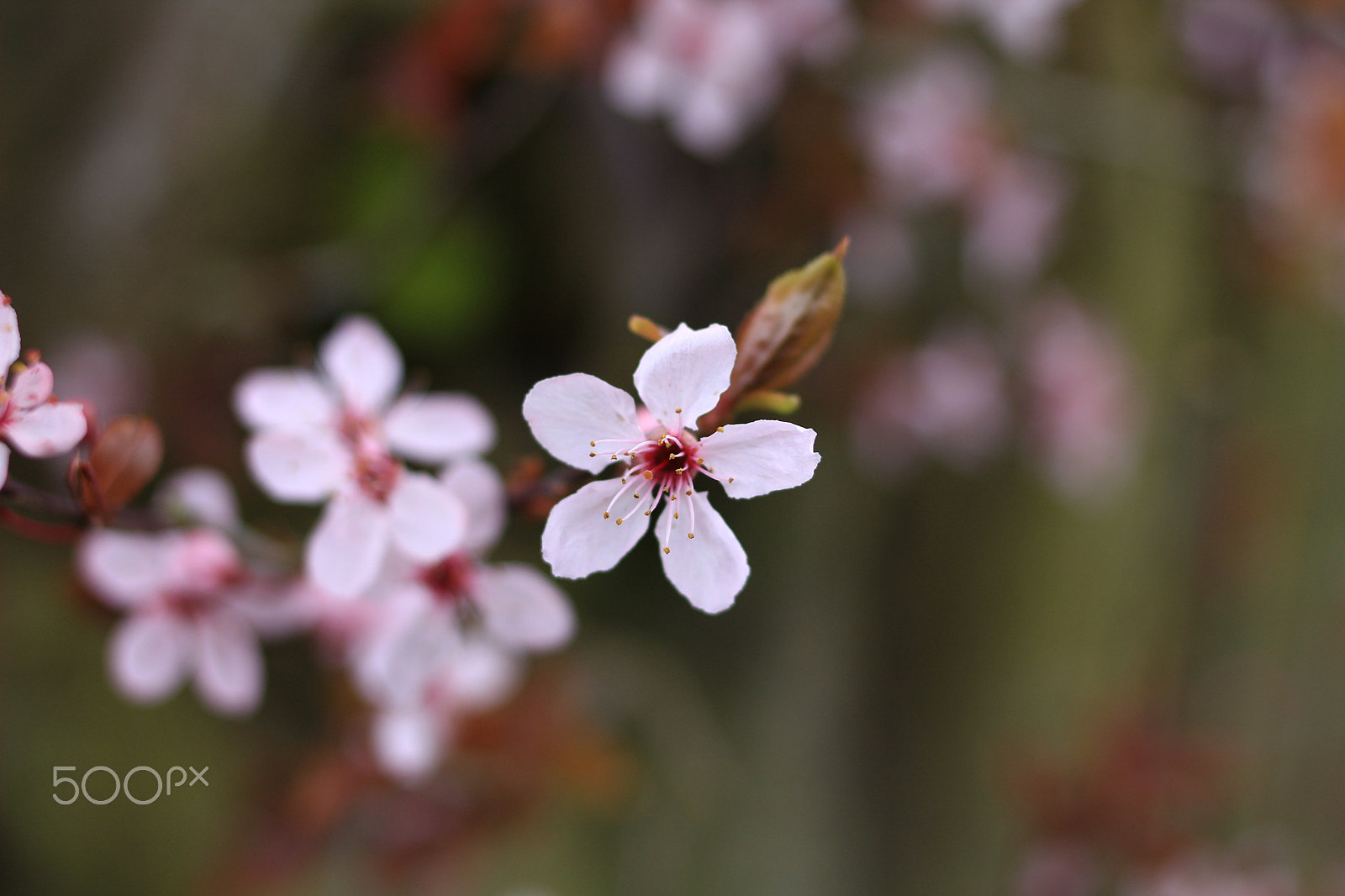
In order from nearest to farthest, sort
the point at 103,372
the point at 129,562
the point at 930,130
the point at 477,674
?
the point at 129,562 < the point at 477,674 < the point at 103,372 < the point at 930,130

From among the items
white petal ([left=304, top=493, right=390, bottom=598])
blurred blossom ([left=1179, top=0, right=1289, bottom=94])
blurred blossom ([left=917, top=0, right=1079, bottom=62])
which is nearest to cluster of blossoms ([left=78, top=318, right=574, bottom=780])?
white petal ([left=304, top=493, right=390, bottom=598])

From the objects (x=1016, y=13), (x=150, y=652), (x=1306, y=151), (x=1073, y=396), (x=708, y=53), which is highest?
Result: (x=1306, y=151)

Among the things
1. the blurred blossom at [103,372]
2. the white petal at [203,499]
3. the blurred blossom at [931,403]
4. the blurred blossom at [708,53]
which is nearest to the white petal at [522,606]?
the white petal at [203,499]

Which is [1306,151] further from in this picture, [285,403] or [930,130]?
[285,403]

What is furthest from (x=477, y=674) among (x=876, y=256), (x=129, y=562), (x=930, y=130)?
(x=930, y=130)

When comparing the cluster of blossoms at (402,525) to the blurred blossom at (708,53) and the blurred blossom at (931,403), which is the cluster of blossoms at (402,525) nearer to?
the blurred blossom at (708,53)

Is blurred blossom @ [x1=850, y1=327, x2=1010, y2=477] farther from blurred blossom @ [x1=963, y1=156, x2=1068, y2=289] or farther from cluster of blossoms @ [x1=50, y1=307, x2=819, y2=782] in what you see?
cluster of blossoms @ [x1=50, y1=307, x2=819, y2=782]
